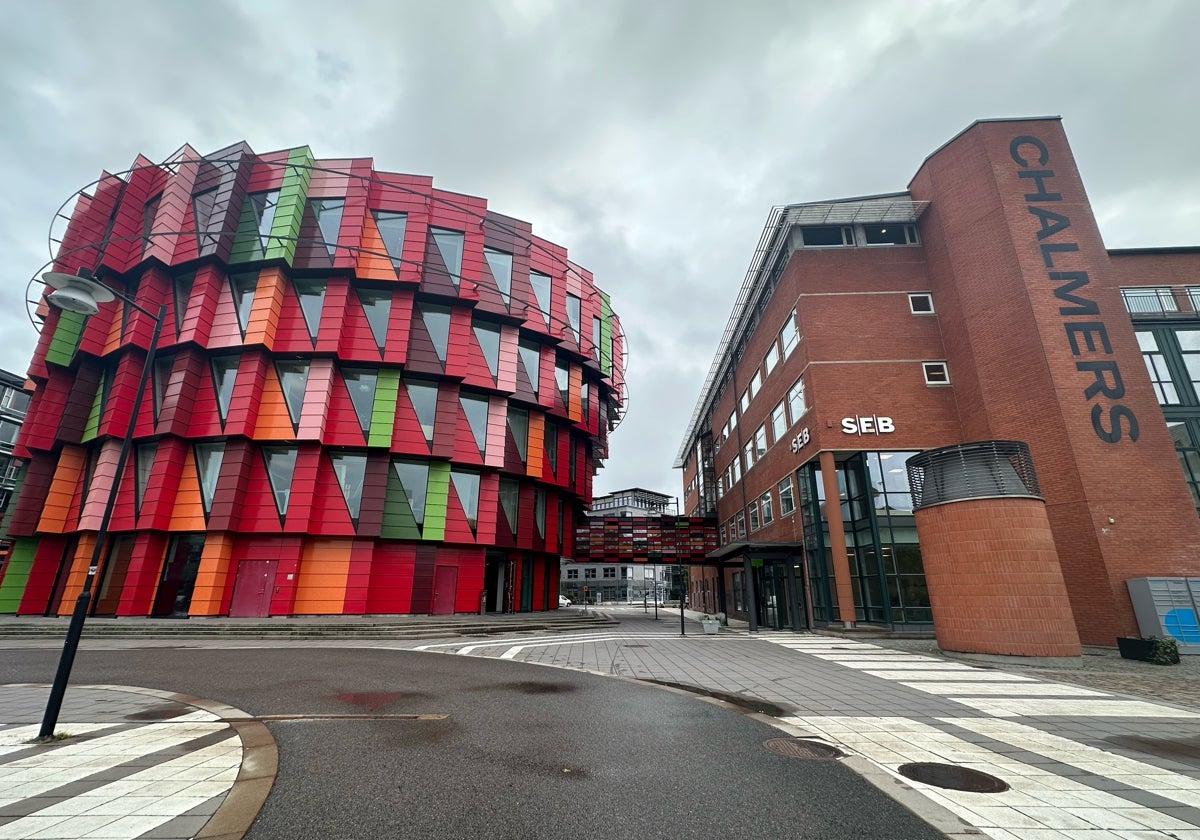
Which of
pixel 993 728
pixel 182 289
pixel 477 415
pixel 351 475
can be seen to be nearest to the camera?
pixel 993 728

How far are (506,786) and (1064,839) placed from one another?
4.43 metres

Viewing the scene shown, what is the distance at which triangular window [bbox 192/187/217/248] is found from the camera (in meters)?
28.2

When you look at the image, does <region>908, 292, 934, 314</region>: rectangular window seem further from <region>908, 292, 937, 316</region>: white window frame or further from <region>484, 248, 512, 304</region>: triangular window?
<region>484, 248, 512, 304</region>: triangular window

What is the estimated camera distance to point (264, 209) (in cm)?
2880

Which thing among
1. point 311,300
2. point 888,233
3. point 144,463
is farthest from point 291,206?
point 888,233

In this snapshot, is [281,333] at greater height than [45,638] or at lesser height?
greater

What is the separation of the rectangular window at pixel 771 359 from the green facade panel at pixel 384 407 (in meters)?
21.8

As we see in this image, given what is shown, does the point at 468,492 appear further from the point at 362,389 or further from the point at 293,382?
the point at 293,382

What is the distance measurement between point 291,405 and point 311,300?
6060 mm

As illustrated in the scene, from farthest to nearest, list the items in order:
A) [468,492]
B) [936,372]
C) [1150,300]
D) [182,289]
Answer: [182,289] < [468,492] < [936,372] < [1150,300]

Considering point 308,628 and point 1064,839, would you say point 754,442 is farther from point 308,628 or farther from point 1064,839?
point 1064,839

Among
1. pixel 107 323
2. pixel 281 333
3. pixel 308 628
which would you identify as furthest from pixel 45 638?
pixel 107 323

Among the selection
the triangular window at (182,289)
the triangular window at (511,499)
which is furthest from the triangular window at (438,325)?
the triangular window at (182,289)

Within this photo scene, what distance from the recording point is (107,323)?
29.6m
